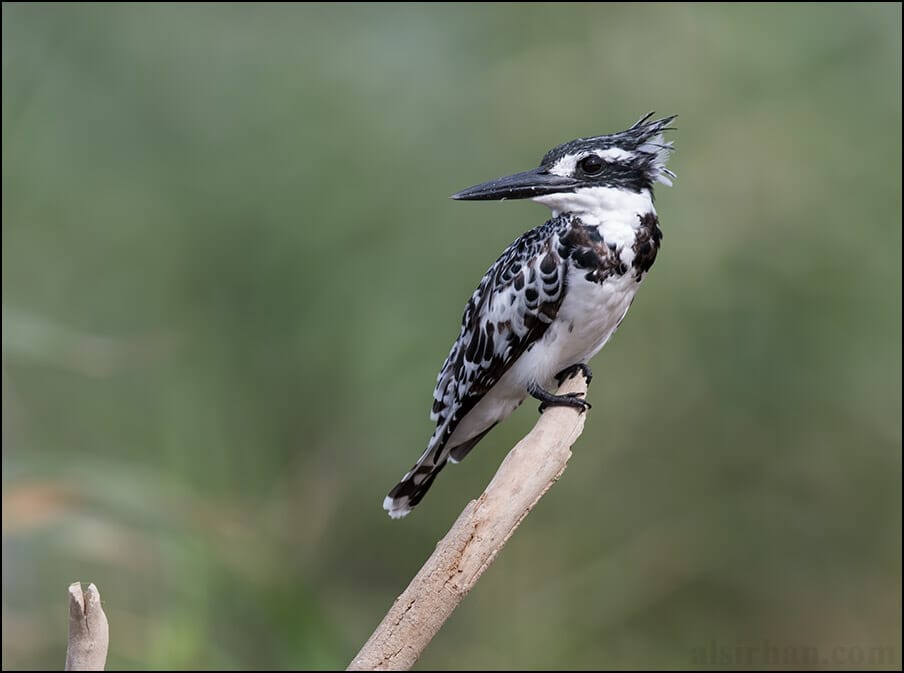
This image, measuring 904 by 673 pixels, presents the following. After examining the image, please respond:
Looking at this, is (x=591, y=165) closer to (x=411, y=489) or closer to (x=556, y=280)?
(x=556, y=280)

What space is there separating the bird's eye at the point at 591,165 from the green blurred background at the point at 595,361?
1.01 meters

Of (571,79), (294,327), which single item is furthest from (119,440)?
(571,79)

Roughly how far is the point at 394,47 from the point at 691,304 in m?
1.03

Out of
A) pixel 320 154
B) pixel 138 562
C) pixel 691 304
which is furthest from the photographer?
pixel 320 154

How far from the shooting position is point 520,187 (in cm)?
154

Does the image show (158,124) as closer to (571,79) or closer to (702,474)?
(571,79)

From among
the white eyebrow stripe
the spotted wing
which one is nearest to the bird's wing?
the spotted wing

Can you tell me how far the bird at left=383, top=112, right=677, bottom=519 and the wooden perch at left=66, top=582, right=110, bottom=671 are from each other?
72 centimetres

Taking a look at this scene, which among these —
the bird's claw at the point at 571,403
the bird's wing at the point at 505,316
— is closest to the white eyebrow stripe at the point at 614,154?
the bird's wing at the point at 505,316

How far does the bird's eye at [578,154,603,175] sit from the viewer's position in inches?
62.3

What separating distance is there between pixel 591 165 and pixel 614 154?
0.04 m

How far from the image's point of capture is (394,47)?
291 centimetres

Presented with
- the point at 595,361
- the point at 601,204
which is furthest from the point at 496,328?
the point at 595,361

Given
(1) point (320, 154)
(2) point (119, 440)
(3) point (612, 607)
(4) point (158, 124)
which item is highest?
(4) point (158, 124)
